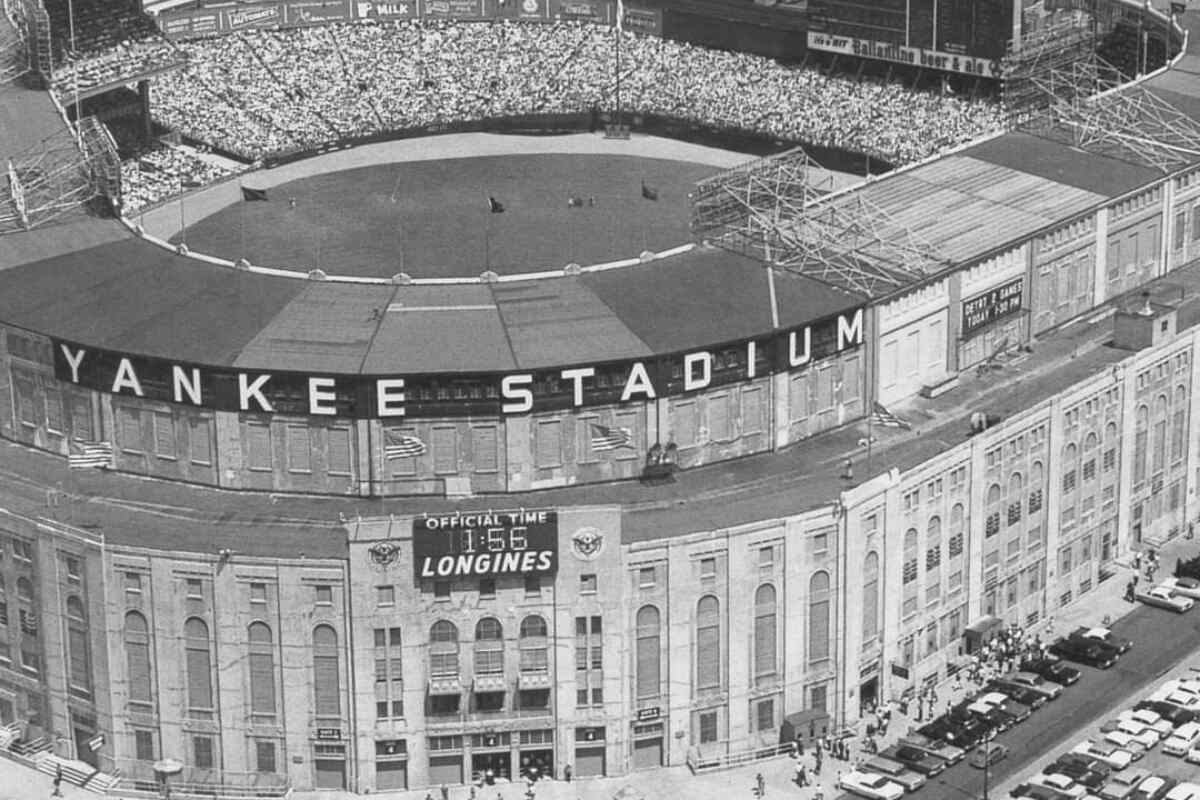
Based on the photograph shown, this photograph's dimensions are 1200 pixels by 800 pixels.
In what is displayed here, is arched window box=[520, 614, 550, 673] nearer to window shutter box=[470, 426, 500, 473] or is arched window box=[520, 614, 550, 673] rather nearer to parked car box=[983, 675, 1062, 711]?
window shutter box=[470, 426, 500, 473]

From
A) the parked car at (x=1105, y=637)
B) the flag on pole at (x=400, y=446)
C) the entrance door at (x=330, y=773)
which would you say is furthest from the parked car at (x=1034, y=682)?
the entrance door at (x=330, y=773)

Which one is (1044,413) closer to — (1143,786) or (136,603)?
(1143,786)

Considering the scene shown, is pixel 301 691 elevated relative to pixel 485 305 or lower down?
lower down

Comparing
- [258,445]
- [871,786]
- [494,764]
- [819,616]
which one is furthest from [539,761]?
[258,445]

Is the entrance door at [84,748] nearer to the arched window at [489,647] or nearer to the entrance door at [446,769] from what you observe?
the entrance door at [446,769]

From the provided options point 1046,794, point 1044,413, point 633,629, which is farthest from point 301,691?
point 1044,413

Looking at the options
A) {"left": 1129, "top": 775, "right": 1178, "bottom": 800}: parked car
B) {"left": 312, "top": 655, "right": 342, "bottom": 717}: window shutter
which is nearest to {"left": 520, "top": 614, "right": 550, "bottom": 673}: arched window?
{"left": 312, "top": 655, "right": 342, "bottom": 717}: window shutter
